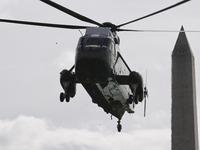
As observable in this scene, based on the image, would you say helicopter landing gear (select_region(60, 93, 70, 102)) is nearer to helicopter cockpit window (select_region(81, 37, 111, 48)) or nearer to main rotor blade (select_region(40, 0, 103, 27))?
helicopter cockpit window (select_region(81, 37, 111, 48))

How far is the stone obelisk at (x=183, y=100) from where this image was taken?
5950cm

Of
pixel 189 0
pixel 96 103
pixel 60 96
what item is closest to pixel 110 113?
pixel 96 103

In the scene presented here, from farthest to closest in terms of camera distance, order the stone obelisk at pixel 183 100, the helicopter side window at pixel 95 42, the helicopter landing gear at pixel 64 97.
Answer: the stone obelisk at pixel 183 100
the helicopter landing gear at pixel 64 97
the helicopter side window at pixel 95 42

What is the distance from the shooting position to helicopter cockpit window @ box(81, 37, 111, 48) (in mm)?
Answer: 20992

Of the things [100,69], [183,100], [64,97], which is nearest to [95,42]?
[100,69]

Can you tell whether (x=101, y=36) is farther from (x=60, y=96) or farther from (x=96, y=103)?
(x=96, y=103)

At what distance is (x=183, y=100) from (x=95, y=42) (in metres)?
40.1

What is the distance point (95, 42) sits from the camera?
21172 mm

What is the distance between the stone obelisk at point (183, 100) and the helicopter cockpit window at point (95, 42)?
3939 cm

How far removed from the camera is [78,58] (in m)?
20.6

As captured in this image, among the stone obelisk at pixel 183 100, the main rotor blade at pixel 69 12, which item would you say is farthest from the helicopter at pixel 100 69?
the stone obelisk at pixel 183 100

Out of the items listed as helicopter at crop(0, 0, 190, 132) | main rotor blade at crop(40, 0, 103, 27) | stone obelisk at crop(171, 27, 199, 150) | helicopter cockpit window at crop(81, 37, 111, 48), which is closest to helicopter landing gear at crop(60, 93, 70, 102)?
helicopter at crop(0, 0, 190, 132)

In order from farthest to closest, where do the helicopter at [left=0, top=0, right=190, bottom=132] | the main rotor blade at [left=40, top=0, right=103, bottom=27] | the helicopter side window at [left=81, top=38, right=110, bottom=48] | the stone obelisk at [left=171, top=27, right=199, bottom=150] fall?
the stone obelisk at [left=171, top=27, right=199, bottom=150]
the helicopter side window at [left=81, top=38, right=110, bottom=48]
the helicopter at [left=0, top=0, right=190, bottom=132]
the main rotor blade at [left=40, top=0, right=103, bottom=27]

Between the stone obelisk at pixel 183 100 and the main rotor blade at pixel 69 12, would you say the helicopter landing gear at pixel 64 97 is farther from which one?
the stone obelisk at pixel 183 100
